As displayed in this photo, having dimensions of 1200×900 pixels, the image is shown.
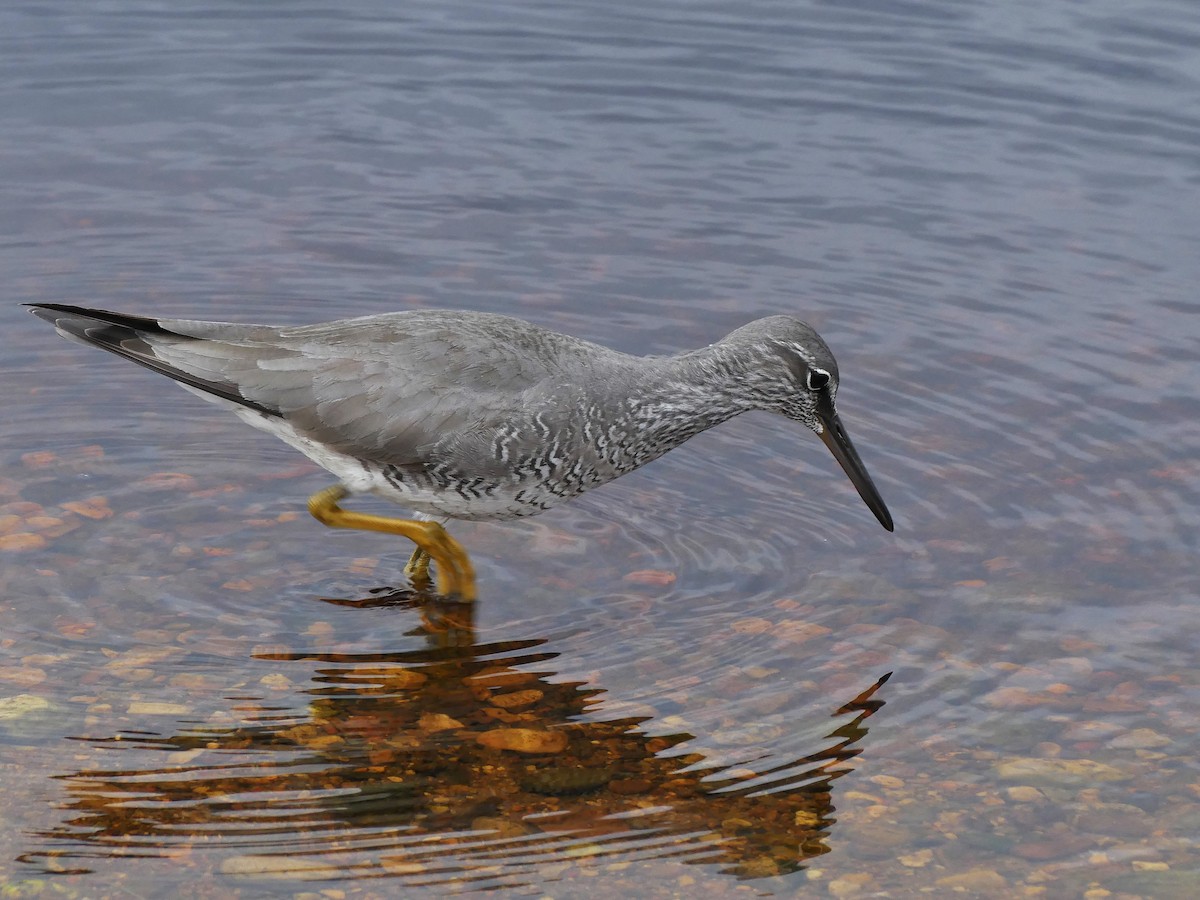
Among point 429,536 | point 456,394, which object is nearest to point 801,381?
point 456,394

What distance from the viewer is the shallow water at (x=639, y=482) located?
6.79m

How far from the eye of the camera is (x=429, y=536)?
8508mm

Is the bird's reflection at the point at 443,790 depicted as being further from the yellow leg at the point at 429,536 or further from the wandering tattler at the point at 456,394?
the wandering tattler at the point at 456,394

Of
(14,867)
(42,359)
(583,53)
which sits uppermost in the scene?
(583,53)

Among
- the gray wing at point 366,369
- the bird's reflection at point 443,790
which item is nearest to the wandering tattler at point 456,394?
the gray wing at point 366,369

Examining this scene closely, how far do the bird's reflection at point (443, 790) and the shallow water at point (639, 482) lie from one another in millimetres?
22

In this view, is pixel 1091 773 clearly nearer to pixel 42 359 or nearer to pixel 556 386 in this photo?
pixel 556 386

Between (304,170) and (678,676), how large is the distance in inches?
→ 265

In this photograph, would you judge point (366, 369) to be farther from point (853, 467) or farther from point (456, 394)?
point (853, 467)

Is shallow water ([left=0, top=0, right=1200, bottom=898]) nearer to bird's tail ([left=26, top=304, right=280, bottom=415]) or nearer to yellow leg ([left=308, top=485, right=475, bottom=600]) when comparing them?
yellow leg ([left=308, top=485, right=475, bottom=600])

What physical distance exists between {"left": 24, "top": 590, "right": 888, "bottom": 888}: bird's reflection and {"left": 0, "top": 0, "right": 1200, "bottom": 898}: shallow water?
0.02 m

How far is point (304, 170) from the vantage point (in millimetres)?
12953

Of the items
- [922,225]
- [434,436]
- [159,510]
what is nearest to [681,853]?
[434,436]


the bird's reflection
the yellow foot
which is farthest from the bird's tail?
the bird's reflection
